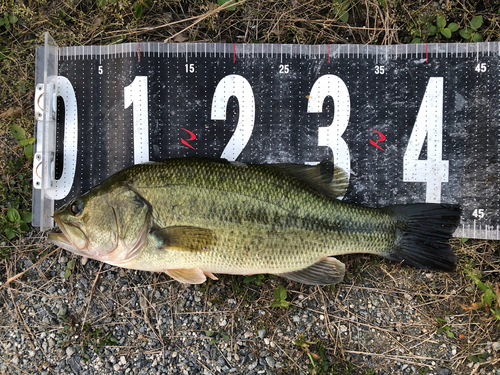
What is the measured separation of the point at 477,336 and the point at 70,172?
4.42 m

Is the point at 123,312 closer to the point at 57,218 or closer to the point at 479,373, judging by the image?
the point at 57,218

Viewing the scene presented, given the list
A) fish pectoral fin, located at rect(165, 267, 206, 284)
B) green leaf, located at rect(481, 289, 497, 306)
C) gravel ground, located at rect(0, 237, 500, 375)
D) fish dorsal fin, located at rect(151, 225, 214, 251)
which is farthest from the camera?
gravel ground, located at rect(0, 237, 500, 375)

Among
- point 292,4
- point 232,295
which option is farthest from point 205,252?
point 292,4

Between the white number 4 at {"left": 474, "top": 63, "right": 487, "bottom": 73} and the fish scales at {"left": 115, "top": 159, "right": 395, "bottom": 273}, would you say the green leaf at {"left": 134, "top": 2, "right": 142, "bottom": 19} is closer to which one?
the fish scales at {"left": 115, "top": 159, "right": 395, "bottom": 273}

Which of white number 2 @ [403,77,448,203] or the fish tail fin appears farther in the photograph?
white number 2 @ [403,77,448,203]

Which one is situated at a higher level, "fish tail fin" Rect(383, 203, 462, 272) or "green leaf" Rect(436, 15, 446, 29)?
"green leaf" Rect(436, 15, 446, 29)

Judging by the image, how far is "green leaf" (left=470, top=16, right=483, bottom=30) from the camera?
10.9ft

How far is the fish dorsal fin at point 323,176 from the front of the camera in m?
3.06

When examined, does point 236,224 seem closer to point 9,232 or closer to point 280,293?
point 280,293

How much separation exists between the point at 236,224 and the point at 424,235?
5.78ft

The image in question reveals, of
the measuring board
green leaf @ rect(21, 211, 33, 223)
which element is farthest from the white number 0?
green leaf @ rect(21, 211, 33, 223)

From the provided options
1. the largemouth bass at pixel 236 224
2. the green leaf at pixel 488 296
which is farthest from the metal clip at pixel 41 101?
the green leaf at pixel 488 296

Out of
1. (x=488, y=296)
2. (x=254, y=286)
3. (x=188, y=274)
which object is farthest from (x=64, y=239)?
(x=488, y=296)

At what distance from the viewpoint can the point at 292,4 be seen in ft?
11.3
